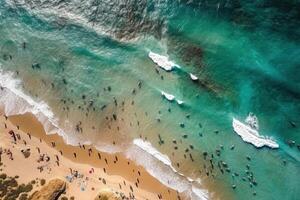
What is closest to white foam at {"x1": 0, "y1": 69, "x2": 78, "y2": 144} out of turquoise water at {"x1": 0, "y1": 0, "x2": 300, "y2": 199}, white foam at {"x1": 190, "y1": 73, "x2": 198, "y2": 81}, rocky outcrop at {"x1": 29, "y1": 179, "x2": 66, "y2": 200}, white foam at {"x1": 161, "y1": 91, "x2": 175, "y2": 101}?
turquoise water at {"x1": 0, "y1": 0, "x2": 300, "y2": 199}

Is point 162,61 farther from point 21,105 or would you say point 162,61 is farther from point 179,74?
point 21,105

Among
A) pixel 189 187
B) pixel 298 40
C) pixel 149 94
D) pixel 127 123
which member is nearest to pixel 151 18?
pixel 149 94

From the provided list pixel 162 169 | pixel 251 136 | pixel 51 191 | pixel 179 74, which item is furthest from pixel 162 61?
pixel 51 191

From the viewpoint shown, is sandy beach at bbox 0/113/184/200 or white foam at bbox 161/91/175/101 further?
white foam at bbox 161/91/175/101

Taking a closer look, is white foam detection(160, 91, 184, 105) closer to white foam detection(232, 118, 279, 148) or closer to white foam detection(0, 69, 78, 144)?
white foam detection(232, 118, 279, 148)

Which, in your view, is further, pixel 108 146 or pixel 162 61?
pixel 108 146

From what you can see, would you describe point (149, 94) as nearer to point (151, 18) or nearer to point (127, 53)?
point (127, 53)
